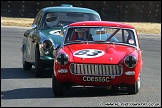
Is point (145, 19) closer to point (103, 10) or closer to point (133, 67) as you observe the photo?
point (103, 10)

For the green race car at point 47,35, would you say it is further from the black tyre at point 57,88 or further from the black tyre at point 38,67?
the black tyre at point 57,88

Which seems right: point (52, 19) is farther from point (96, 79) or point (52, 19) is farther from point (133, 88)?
point (96, 79)

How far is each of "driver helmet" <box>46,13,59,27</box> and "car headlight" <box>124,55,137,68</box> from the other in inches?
191

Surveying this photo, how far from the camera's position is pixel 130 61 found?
32.4 ft

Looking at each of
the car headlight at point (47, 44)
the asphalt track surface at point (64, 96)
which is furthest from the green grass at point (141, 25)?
the car headlight at point (47, 44)

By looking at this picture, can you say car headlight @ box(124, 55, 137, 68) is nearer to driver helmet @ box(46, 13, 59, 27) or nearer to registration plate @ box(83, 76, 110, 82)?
registration plate @ box(83, 76, 110, 82)

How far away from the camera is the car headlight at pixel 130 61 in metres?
9.84

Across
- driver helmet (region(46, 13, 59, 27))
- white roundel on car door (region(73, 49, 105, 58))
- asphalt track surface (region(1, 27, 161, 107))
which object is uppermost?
driver helmet (region(46, 13, 59, 27))

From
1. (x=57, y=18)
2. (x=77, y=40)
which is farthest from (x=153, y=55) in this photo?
(x=77, y=40)

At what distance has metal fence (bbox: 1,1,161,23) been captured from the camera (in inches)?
1731

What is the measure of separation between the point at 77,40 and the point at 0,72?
12.4ft

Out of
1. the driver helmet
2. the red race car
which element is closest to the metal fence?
the driver helmet

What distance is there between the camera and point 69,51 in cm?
1023

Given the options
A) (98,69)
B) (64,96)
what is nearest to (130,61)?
(98,69)
